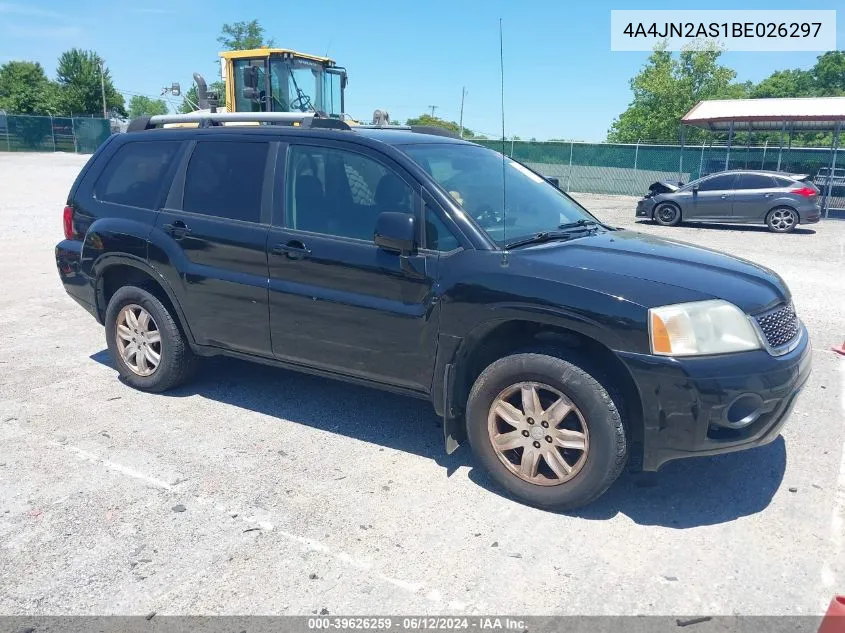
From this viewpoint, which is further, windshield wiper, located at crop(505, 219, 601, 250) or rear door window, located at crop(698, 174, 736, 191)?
rear door window, located at crop(698, 174, 736, 191)

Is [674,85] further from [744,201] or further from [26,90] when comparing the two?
[26,90]

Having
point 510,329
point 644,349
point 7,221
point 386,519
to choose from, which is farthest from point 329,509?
point 7,221

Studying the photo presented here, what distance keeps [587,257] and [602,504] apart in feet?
4.30

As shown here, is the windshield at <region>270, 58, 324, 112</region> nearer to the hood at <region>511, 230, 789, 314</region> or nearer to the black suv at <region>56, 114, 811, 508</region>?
the black suv at <region>56, 114, 811, 508</region>

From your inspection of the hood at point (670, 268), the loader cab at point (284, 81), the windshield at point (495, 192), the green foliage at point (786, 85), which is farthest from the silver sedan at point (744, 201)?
the green foliage at point (786, 85)

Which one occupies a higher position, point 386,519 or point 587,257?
point 587,257

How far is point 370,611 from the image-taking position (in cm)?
282

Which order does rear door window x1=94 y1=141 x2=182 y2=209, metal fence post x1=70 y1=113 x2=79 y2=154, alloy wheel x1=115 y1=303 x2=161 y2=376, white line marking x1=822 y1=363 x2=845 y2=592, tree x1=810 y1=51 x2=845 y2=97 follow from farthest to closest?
tree x1=810 y1=51 x2=845 y2=97
metal fence post x1=70 y1=113 x2=79 y2=154
alloy wheel x1=115 y1=303 x2=161 y2=376
rear door window x1=94 y1=141 x2=182 y2=209
white line marking x1=822 y1=363 x2=845 y2=592

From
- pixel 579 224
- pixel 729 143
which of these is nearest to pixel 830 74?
pixel 729 143

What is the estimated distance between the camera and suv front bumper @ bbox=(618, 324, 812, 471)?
3218 mm

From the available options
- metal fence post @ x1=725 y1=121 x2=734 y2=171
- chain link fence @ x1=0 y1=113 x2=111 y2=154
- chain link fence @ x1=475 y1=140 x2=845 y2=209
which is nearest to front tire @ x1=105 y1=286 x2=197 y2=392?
chain link fence @ x1=475 y1=140 x2=845 y2=209

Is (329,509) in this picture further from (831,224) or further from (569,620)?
(831,224)

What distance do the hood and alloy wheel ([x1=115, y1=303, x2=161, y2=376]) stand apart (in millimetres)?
2876

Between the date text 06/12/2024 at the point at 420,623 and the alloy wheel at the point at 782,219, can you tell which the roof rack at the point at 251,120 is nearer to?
the date text 06/12/2024 at the point at 420,623
